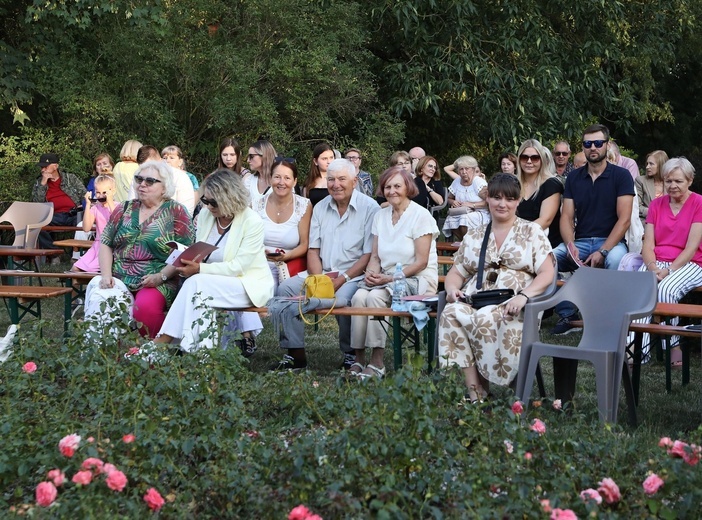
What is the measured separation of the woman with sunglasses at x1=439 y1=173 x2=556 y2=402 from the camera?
6484 mm

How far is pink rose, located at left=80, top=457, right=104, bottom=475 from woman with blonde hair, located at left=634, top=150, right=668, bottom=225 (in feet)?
24.4

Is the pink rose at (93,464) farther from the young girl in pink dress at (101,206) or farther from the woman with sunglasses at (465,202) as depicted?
the woman with sunglasses at (465,202)

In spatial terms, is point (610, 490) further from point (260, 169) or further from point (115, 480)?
point (260, 169)

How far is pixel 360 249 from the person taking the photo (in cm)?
820

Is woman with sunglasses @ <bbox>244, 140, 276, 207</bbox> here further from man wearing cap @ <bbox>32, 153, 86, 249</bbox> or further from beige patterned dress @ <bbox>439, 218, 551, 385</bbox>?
man wearing cap @ <bbox>32, 153, 86, 249</bbox>

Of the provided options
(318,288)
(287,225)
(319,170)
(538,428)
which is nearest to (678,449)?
(538,428)

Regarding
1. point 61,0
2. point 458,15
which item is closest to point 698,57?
point 458,15

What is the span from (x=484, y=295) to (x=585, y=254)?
2612mm

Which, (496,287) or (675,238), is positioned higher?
(675,238)

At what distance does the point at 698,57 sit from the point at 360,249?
1959 cm

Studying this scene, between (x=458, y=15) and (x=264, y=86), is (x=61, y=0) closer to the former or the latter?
(x=264, y=86)

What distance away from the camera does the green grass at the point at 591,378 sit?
6.28 metres

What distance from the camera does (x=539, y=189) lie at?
9273 millimetres

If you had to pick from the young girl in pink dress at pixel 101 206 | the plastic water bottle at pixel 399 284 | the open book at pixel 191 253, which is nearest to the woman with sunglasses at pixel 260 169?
the young girl in pink dress at pixel 101 206
